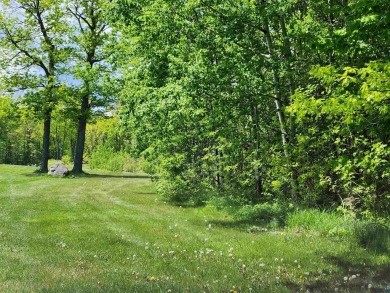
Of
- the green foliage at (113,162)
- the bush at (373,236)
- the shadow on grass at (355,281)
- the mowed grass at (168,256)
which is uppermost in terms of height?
the green foliage at (113,162)

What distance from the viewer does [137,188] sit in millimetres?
23359

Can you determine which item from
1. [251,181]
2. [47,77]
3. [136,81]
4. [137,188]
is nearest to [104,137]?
[47,77]

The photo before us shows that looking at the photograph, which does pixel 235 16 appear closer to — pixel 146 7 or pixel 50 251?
pixel 146 7

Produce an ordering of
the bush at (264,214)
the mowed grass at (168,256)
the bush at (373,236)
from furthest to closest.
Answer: the bush at (264,214), the bush at (373,236), the mowed grass at (168,256)

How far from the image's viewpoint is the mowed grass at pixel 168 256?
5.70m

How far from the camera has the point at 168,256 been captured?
7836 millimetres

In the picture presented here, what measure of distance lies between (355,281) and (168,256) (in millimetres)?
3524

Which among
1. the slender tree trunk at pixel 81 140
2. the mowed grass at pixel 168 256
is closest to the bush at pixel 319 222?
the mowed grass at pixel 168 256

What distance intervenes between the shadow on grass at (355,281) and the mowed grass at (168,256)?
0.01 meters

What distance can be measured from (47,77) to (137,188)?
15.2 meters

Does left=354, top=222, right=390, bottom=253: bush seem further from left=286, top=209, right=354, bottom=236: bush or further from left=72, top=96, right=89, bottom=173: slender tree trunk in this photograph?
left=72, top=96, right=89, bottom=173: slender tree trunk

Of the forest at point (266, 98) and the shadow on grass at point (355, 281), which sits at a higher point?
the forest at point (266, 98)

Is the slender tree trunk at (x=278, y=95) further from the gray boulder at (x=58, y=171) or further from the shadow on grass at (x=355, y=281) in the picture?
the gray boulder at (x=58, y=171)

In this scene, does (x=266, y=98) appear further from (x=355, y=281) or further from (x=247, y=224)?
(x=355, y=281)
